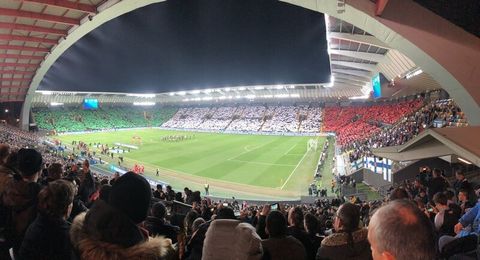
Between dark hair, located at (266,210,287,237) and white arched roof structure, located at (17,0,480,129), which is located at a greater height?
white arched roof structure, located at (17,0,480,129)

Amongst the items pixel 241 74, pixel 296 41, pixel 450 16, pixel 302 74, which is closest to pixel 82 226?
pixel 450 16

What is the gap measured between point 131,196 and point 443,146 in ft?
48.6

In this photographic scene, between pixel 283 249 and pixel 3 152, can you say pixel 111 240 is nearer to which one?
pixel 283 249

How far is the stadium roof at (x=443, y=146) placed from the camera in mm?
9883

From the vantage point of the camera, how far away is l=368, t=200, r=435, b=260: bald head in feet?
5.80

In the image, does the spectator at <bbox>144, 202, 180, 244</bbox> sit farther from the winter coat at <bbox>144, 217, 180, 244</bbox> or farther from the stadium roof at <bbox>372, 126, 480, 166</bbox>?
the stadium roof at <bbox>372, 126, 480, 166</bbox>

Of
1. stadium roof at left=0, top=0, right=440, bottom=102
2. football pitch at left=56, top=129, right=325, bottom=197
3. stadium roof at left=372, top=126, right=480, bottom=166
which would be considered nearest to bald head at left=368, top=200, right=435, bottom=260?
stadium roof at left=372, top=126, right=480, bottom=166

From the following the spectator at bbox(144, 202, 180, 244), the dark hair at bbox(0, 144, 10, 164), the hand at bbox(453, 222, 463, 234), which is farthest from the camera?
the hand at bbox(453, 222, 463, 234)

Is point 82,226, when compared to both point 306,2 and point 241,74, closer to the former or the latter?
point 306,2

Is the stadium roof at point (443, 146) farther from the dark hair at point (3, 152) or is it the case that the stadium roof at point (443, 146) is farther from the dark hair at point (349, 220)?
the dark hair at point (3, 152)

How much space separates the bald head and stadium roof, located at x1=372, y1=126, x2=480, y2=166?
29.5 feet

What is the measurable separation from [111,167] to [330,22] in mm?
20969

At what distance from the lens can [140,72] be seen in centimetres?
6281

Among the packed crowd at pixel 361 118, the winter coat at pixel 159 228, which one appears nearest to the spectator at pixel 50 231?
the winter coat at pixel 159 228
